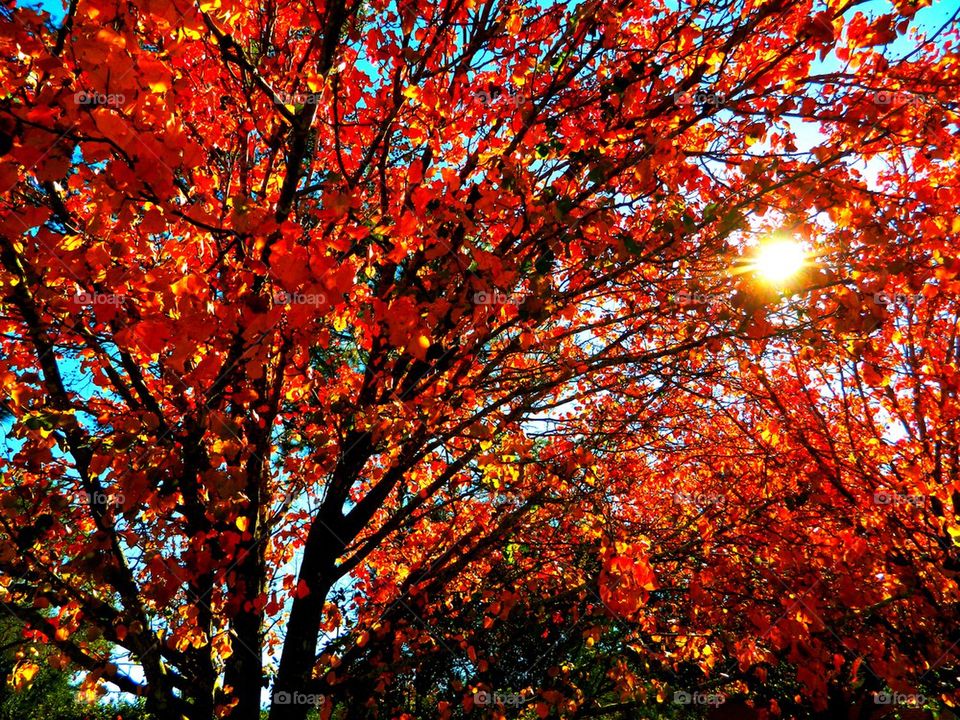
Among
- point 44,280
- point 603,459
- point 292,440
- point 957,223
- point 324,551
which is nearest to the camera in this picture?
point 44,280

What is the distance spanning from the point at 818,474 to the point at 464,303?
20.6 ft

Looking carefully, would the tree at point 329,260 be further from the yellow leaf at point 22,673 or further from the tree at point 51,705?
the tree at point 51,705

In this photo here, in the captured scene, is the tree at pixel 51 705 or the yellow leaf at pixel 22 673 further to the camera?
the tree at pixel 51 705

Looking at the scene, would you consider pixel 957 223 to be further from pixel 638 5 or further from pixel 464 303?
pixel 464 303

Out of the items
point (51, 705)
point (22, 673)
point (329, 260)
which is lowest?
point (51, 705)

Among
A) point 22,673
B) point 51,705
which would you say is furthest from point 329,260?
point 51,705

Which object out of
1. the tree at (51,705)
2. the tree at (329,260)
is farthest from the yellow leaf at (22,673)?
the tree at (51,705)

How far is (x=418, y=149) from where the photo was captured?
21.0ft

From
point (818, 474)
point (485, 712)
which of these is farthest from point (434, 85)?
point (485, 712)

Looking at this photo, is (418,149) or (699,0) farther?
(418,149)

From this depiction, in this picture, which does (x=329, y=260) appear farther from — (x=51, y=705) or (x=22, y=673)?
(x=51, y=705)

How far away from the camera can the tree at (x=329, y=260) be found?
3.50 metres

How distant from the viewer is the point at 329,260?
13.7ft

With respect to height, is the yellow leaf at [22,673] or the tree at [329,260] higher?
the tree at [329,260]
